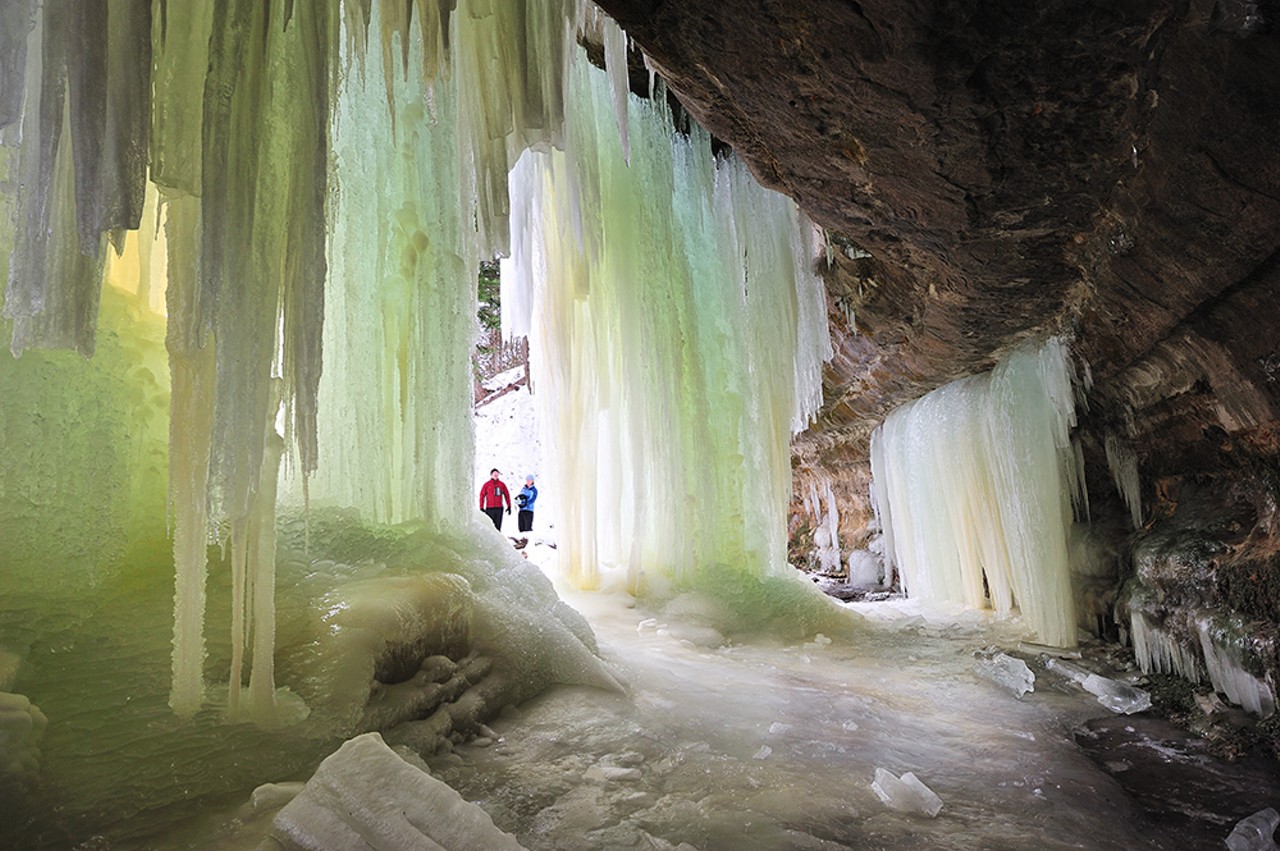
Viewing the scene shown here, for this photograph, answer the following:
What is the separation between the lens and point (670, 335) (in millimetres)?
6410

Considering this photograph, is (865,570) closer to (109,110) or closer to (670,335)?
→ (670,335)

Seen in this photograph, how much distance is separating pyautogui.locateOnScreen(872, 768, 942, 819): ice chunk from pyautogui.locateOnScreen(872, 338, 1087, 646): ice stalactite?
13.1 feet

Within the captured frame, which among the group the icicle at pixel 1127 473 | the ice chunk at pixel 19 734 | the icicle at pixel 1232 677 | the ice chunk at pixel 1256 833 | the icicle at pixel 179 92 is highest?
the icicle at pixel 179 92

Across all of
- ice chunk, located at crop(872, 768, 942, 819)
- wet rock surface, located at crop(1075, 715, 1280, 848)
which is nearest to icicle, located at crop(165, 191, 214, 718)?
ice chunk, located at crop(872, 768, 942, 819)

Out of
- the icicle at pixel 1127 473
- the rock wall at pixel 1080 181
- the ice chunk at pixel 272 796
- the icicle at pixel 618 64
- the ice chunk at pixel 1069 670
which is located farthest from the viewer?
the icicle at pixel 1127 473

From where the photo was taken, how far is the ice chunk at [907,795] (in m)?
2.46

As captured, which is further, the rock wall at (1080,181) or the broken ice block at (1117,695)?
the broken ice block at (1117,695)

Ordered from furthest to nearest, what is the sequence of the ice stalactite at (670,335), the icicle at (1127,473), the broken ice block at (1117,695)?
the ice stalactite at (670,335)
the icicle at (1127,473)
the broken ice block at (1117,695)

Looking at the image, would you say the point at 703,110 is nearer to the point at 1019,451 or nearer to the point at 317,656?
the point at 317,656

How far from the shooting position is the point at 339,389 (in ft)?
13.4

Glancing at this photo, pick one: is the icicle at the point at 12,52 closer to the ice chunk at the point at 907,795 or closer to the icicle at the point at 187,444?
the icicle at the point at 187,444

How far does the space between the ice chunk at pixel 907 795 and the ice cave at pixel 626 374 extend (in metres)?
0.01

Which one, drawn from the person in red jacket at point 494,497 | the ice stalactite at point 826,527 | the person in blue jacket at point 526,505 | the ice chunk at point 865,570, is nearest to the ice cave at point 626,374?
the person in red jacket at point 494,497

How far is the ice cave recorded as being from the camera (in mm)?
2127
